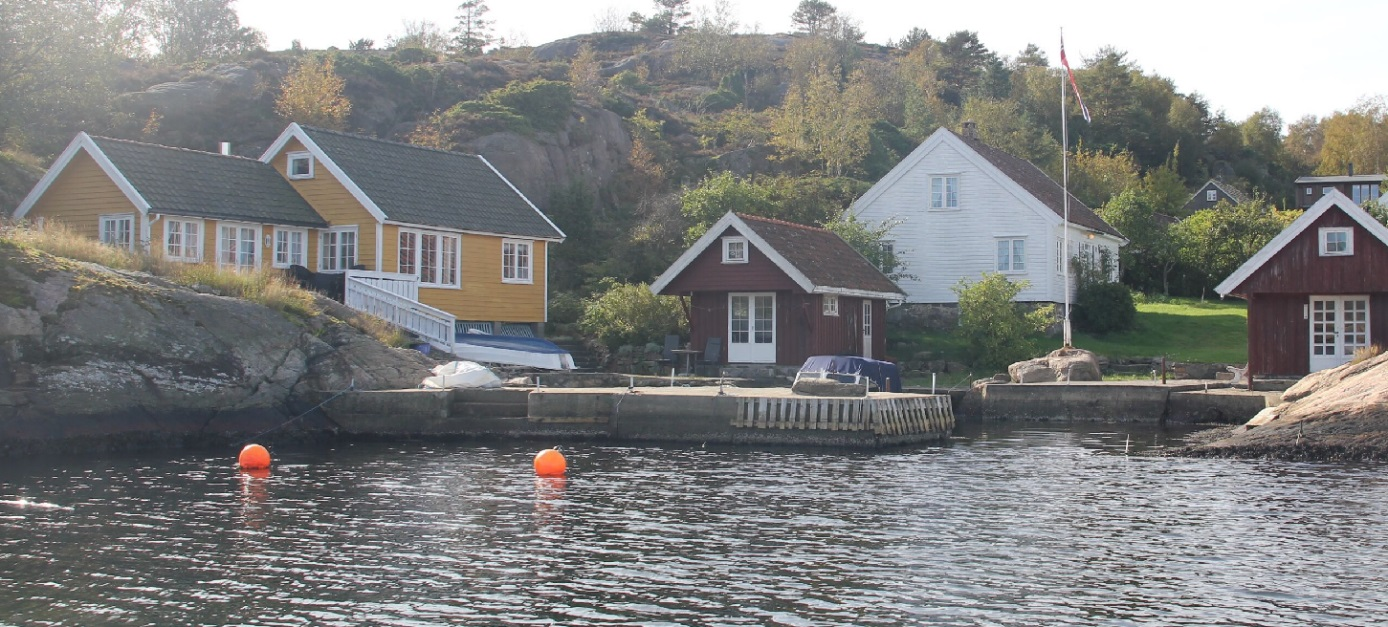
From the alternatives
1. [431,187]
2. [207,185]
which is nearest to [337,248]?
[431,187]

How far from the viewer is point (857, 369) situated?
32.7 metres

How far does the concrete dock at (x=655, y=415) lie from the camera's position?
2841 cm

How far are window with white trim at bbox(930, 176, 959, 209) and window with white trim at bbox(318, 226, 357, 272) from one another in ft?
71.8

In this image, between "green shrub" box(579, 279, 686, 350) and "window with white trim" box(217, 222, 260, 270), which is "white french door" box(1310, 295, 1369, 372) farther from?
"window with white trim" box(217, 222, 260, 270)

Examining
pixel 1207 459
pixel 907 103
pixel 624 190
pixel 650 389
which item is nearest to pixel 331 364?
pixel 650 389

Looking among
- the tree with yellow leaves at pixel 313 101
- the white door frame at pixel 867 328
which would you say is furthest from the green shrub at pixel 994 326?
the tree with yellow leaves at pixel 313 101

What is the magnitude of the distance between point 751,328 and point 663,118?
144ft

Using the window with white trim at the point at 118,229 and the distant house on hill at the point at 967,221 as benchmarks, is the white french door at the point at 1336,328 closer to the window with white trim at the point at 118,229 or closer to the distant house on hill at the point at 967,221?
the distant house on hill at the point at 967,221

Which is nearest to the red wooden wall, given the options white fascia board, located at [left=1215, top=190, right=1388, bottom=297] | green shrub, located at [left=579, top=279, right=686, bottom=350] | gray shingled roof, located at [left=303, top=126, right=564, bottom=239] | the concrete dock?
white fascia board, located at [left=1215, top=190, right=1388, bottom=297]

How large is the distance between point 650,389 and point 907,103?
62.8 metres

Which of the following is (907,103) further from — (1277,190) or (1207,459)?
(1207,459)

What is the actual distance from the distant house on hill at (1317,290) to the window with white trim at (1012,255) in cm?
1326

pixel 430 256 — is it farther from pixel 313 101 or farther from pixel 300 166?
pixel 313 101

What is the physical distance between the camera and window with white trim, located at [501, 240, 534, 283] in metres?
43.4
